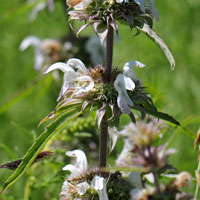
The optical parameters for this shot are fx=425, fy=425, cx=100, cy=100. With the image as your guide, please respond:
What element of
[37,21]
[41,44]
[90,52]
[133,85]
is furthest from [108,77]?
[37,21]

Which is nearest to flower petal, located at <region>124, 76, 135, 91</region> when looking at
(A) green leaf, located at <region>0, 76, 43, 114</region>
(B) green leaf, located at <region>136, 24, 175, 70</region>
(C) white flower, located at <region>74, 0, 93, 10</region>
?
(B) green leaf, located at <region>136, 24, 175, 70</region>

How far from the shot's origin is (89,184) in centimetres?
118

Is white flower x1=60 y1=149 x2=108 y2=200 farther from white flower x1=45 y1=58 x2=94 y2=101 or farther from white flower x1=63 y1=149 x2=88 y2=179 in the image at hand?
white flower x1=45 y1=58 x2=94 y2=101

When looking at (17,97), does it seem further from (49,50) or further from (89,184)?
(89,184)

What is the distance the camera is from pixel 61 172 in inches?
60.0

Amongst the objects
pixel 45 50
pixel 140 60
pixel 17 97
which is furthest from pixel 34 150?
pixel 140 60

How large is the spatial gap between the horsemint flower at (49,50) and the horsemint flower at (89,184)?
134cm

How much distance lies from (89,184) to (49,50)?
1.49 meters

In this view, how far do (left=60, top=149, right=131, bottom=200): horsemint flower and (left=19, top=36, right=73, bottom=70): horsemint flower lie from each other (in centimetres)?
134

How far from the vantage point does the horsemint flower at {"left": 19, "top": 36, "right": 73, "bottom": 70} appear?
98.1 inches

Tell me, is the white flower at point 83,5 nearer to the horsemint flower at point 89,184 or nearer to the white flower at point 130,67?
the white flower at point 130,67

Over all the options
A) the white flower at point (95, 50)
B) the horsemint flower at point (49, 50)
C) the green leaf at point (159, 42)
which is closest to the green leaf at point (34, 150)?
the green leaf at point (159, 42)

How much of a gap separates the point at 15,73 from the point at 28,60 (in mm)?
245

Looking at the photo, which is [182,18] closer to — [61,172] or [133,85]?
[61,172]
